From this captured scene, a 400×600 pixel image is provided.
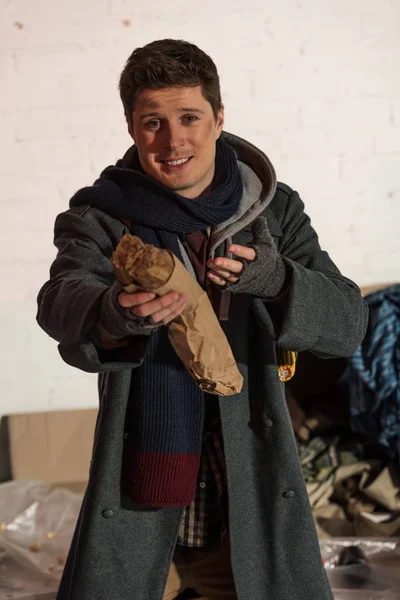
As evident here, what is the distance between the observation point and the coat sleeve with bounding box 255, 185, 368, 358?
3.32 feet

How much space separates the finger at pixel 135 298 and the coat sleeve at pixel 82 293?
8 cm

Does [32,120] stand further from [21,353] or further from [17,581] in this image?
[17,581]

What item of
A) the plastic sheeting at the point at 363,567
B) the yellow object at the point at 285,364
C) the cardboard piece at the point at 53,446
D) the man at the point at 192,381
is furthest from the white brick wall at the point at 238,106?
the yellow object at the point at 285,364

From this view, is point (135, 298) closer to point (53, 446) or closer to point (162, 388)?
point (162, 388)

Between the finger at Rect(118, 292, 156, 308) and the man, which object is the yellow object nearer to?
the man

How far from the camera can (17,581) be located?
1855 mm

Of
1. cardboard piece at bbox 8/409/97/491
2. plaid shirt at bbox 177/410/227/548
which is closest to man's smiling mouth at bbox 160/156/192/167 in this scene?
plaid shirt at bbox 177/410/227/548

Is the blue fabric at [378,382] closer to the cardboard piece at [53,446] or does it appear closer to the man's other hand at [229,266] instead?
the cardboard piece at [53,446]

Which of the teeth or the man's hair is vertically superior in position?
the man's hair

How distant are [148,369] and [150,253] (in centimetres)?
26

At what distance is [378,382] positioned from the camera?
77.6 inches

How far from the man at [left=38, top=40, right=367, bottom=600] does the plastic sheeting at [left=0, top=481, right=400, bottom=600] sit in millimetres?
714

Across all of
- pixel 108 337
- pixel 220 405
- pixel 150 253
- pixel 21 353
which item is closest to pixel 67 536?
pixel 21 353

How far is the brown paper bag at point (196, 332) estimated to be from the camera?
88cm
